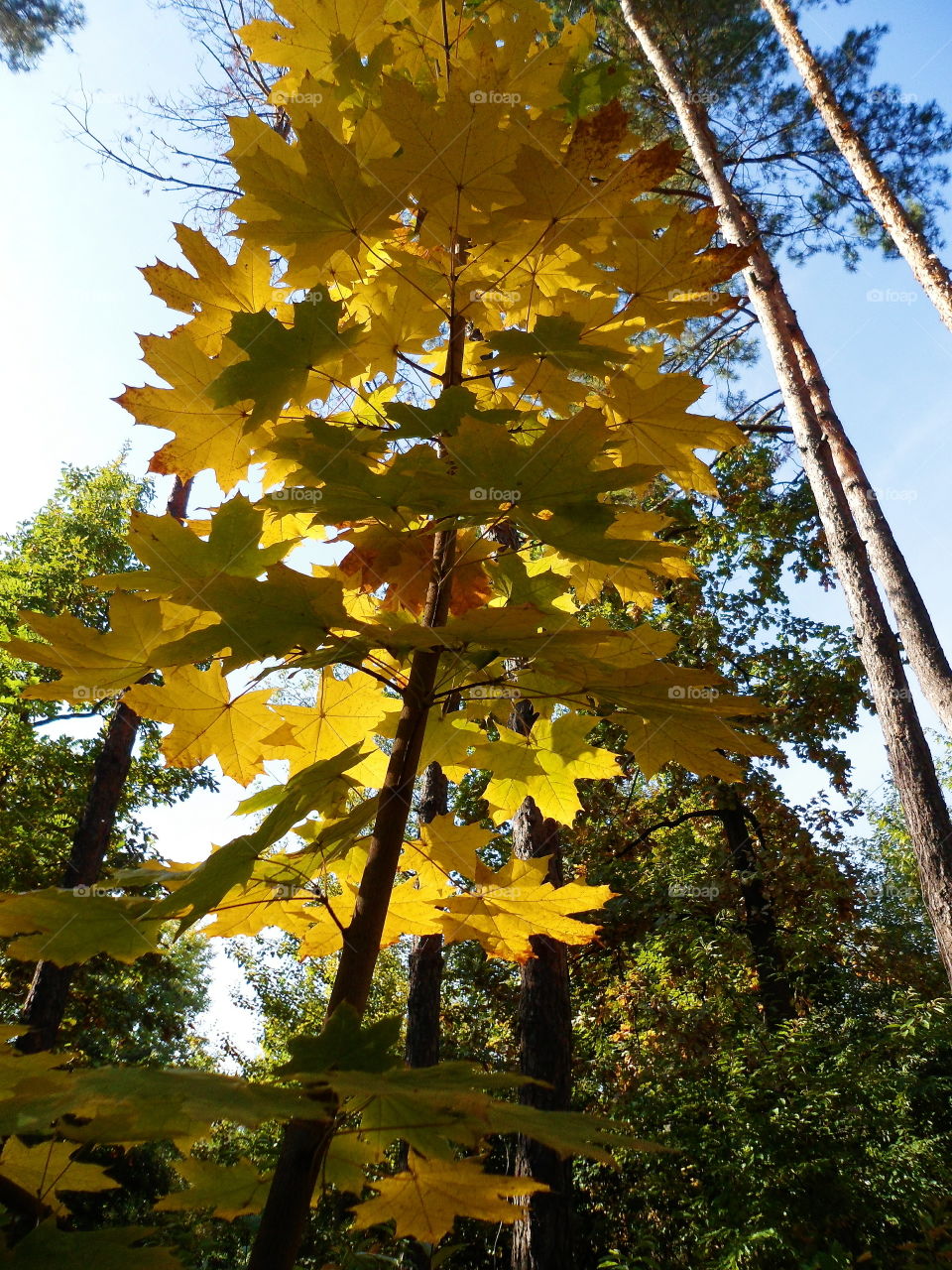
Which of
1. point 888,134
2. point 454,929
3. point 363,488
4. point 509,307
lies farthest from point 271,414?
point 888,134

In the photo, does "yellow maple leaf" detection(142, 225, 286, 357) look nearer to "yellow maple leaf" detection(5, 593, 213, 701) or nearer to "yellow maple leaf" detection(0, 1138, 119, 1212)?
"yellow maple leaf" detection(5, 593, 213, 701)

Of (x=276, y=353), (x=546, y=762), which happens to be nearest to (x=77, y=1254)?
(x=546, y=762)

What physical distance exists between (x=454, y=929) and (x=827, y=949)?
10489mm

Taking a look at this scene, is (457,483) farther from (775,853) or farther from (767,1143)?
(775,853)

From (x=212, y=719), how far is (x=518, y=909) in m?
0.53

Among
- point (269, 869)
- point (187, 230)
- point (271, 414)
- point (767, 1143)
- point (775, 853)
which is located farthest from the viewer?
point (775, 853)

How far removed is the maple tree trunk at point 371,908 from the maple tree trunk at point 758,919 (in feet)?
28.1

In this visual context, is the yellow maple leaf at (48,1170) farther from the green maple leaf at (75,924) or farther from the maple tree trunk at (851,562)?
the maple tree trunk at (851,562)

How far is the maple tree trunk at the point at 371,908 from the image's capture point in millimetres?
715

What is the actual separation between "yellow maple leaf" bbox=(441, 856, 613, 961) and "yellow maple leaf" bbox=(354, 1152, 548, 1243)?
27cm

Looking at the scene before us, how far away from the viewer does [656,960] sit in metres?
9.21

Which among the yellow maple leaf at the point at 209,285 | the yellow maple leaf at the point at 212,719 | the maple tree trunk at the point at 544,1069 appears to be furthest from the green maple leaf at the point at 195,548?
the maple tree trunk at the point at 544,1069

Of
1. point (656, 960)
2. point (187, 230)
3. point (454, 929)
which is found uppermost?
point (656, 960)

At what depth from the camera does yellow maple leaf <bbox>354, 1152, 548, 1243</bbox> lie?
31.2 inches
